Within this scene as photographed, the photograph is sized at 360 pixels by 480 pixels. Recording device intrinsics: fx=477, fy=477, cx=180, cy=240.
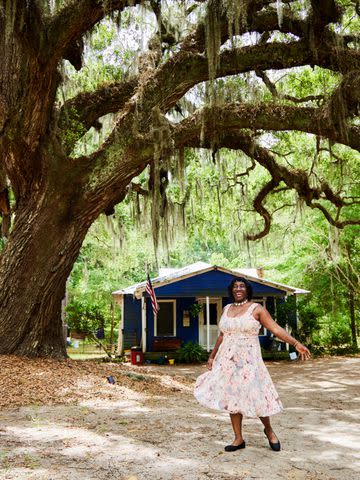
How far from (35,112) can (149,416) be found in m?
5.07

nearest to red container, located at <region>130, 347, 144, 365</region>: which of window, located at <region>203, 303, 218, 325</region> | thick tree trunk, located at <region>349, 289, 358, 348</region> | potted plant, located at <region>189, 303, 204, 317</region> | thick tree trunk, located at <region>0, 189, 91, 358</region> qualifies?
potted plant, located at <region>189, 303, 204, 317</region>

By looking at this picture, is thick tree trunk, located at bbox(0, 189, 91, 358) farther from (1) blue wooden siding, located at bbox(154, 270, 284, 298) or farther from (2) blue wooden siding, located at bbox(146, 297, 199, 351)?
(2) blue wooden siding, located at bbox(146, 297, 199, 351)

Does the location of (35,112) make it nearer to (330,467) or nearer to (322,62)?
(322,62)

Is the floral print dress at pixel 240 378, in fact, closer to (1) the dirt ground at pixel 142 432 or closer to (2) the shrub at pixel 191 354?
(1) the dirt ground at pixel 142 432

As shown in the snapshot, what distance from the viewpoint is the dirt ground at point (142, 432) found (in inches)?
132

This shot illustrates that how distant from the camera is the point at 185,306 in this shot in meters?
18.5

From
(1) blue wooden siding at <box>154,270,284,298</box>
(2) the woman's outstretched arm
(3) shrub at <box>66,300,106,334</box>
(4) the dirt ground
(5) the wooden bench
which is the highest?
(1) blue wooden siding at <box>154,270,284,298</box>

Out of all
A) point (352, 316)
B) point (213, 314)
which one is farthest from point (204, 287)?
point (352, 316)

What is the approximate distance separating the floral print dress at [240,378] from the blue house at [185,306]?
41.4 ft

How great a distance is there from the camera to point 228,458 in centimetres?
366

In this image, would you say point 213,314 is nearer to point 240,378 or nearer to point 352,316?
point 352,316

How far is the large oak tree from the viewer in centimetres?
756

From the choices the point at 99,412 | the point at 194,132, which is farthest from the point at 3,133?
the point at 99,412

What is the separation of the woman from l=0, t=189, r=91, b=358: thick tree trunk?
15.0ft
